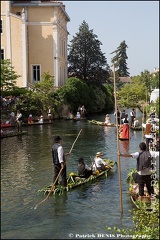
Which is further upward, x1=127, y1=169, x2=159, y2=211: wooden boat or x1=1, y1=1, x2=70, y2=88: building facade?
x1=1, y1=1, x2=70, y2=88: building facade

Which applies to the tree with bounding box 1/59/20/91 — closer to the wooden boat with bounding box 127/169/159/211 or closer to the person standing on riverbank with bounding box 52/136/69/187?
the person standing on riverbank with bounding box 52/136/69/187

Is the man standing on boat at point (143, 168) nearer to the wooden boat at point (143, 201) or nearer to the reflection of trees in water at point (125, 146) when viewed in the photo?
the wooden boat at point (143, 201)

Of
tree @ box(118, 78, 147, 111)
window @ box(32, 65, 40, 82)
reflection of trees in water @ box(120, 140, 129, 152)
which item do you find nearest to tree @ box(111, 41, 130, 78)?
tree @ box(118, 78, 147, 111)

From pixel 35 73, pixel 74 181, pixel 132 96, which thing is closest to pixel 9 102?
pixel 35 73

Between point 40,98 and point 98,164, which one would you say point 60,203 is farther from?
point 40,98

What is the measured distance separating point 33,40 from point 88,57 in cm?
1010

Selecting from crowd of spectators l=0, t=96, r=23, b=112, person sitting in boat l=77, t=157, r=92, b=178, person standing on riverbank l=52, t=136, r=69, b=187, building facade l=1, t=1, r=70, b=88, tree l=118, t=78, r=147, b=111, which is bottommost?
person sitting in boat l=77, t=157, r=92, b=178

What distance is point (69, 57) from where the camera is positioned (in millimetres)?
52781

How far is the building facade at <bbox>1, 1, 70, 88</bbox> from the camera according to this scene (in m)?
40.8

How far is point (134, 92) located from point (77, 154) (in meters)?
28.4

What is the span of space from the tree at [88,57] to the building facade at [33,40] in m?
6.53

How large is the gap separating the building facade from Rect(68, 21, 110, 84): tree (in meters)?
6.53

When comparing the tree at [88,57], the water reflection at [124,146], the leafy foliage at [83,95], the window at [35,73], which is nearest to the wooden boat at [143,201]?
the water reflection at [124,146]

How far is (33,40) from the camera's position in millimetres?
42875
